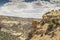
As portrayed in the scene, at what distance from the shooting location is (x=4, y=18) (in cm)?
19525

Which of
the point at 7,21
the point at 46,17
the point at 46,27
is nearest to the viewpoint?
the point at 46,27

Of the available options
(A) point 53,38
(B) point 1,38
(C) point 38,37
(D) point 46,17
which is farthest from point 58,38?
(B) point 1,38

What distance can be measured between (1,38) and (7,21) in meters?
75.1

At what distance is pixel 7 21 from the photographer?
→ 195000mm

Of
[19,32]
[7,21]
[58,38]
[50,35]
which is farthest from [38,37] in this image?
[7,21]

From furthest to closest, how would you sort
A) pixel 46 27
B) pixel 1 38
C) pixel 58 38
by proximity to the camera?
pixel 1 38, pixel 46 27, pixel 58 38

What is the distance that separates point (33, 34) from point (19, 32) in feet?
428

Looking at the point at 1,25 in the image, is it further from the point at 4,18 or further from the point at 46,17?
the point at 46,17

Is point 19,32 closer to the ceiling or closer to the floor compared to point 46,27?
closer to the floor

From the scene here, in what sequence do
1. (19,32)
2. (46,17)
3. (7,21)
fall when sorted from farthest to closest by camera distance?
(7,21)
(19,32)
(46,17)

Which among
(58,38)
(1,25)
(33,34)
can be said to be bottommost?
(1,25)

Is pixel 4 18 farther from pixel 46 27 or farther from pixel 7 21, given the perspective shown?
pixel 46 27

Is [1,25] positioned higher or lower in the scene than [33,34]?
lower

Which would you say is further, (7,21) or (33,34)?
(7,21)
